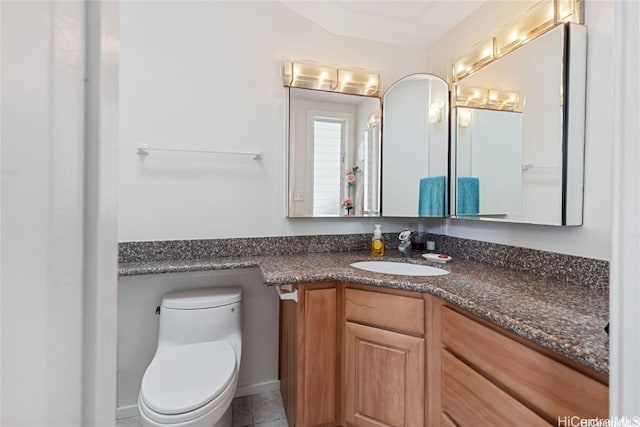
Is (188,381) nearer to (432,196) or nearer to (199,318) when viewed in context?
(199,318)

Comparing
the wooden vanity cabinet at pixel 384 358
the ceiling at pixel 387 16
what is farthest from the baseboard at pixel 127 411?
the ceiling at pixel 387 16

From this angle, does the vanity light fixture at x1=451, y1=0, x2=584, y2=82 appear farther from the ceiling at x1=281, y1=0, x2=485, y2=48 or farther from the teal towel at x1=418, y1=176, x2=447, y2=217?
the teal towel at x1=418, y1=176, x2=447, y2=217

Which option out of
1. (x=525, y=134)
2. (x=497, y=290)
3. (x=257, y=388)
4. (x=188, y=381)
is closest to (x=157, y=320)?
(x=188, y=381)

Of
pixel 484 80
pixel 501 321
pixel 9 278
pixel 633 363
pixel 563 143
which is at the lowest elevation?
pixel 501 321

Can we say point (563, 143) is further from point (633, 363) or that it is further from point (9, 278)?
point (9, 278)

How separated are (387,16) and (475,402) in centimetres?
204

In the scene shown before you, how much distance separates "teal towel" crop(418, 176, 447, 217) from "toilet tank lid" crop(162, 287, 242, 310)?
1.30m

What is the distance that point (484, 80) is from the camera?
5.31 ft

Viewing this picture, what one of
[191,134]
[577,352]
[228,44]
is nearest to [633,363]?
[577,352]

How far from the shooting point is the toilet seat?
1080 mm

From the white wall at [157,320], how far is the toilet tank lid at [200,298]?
0.08m

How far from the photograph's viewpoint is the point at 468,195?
1743mm

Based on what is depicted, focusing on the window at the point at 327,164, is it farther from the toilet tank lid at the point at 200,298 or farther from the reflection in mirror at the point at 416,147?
the toilet tank lid at the point at 200,298

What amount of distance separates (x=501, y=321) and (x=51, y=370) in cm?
100
